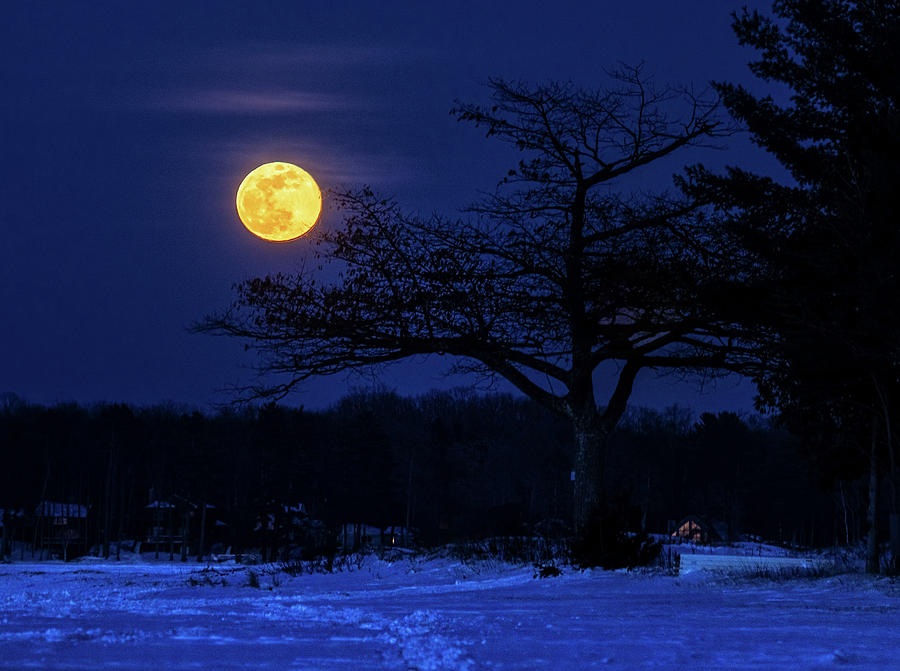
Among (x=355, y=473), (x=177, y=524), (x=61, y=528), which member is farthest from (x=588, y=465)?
(x=61, y=528)

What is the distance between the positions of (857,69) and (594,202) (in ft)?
17.3

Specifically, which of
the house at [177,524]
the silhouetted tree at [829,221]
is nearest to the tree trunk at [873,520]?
the silhouetted tree at [829,221]

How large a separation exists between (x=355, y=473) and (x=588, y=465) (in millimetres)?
54144

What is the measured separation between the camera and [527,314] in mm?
19797

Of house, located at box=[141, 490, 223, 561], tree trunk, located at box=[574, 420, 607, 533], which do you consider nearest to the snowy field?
tree trunk, located at box=[574, 420, 607, 533]

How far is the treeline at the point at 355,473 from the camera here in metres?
71.8

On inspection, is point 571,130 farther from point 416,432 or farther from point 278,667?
point 416,432

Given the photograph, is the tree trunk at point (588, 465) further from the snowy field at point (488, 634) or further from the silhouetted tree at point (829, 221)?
the snowy field at point (488, 634)

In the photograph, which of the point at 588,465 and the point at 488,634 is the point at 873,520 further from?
the point at 488,634

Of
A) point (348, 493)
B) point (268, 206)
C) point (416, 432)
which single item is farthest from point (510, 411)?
point (268, 206)

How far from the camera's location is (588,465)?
19797mm

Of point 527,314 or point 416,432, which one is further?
point 416,432

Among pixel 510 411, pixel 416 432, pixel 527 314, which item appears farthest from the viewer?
pixel 510 411

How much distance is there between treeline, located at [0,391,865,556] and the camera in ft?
235
